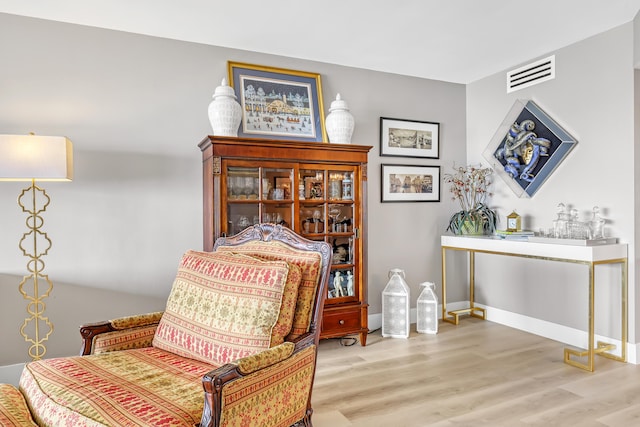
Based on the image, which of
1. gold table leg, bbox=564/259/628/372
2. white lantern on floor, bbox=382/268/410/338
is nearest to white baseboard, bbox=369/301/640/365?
gold table leg, bbox=564/259/628/372

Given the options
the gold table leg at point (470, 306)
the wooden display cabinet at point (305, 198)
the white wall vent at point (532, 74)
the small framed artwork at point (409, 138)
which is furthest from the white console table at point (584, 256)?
the white wall vent at point (532, 74)

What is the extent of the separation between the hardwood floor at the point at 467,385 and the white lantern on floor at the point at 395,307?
99 mm

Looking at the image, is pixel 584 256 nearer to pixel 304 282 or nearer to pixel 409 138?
pixel 409 138

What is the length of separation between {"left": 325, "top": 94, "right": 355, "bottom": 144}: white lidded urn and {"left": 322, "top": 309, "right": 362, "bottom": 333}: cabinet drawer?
1399 millimetres

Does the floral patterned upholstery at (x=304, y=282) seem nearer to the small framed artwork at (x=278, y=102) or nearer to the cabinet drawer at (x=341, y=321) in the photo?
the cabinet drawer at (x=341, y=321)

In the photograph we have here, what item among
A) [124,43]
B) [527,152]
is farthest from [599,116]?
[124,43]

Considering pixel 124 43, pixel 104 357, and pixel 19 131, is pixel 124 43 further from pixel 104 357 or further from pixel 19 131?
pixel 104 357

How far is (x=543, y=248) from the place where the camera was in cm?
319

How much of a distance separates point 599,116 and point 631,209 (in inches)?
29.9

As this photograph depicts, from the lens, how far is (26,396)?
5.38 feet

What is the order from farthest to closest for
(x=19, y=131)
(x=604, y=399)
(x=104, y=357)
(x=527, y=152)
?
(x=527, y=152) < (x=19, y=131) < (x=604, y=399) < (x=104, y=357)

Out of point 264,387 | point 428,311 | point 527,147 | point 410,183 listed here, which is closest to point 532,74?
point 527,147

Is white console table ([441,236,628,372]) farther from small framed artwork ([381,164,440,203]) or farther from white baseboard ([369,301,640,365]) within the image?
small framed artwork ([381,164,440,203])

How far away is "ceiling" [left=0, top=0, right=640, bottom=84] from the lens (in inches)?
108
